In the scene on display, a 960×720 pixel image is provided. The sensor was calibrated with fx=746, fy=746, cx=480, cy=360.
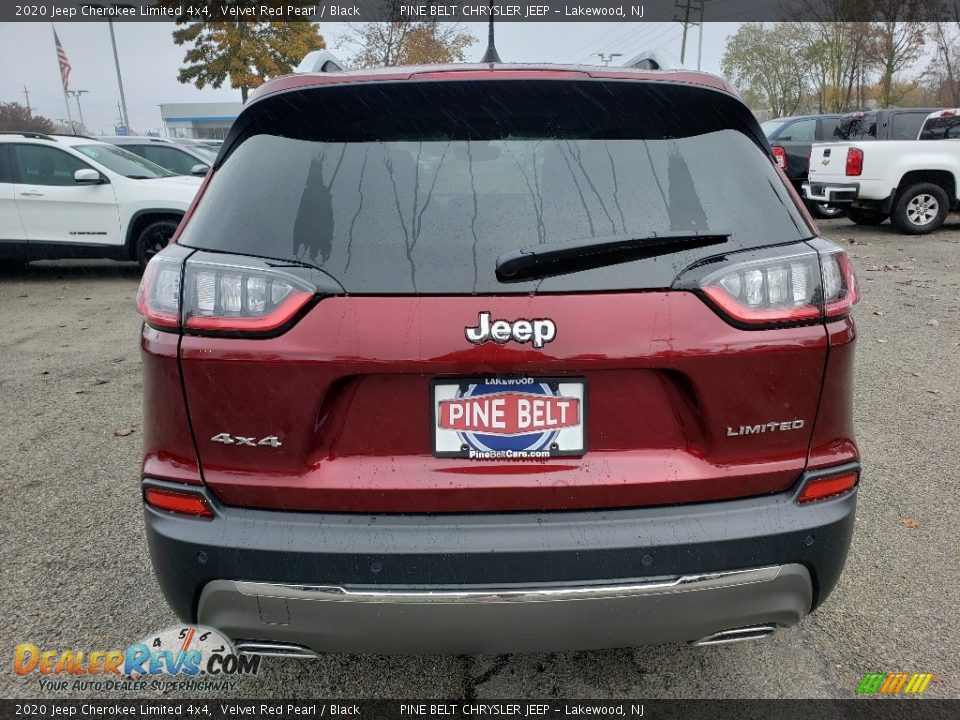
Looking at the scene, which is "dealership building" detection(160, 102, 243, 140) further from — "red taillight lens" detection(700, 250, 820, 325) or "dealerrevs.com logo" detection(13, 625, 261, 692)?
"red taillight lens" detection(700, 250, 820, 325)

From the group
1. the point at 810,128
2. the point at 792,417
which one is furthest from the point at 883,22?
the point at 792,417

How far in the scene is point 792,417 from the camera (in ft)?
5.97

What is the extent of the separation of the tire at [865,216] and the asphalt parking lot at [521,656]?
8.10 metres

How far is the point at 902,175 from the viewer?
1176 cm

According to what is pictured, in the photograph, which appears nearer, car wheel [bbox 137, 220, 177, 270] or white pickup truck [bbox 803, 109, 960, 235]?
car wheel [bbox 137, 220, 177, 270]

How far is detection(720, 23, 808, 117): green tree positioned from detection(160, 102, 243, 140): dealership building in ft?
151

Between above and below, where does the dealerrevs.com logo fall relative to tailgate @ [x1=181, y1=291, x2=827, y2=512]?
below

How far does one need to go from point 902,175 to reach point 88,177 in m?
11.8

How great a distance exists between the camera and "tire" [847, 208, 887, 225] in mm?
13047

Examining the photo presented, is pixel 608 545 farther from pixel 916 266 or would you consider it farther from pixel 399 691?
pixel 916 266

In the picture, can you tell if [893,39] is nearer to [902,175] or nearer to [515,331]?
[902,175]

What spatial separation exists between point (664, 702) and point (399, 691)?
0.80 metres

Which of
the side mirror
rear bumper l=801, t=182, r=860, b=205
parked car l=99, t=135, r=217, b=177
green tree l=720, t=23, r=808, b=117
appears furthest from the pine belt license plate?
green tree l=720, t=23, r=808, b=117

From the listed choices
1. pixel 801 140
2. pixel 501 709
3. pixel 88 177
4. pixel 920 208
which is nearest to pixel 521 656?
pixel 501 709
